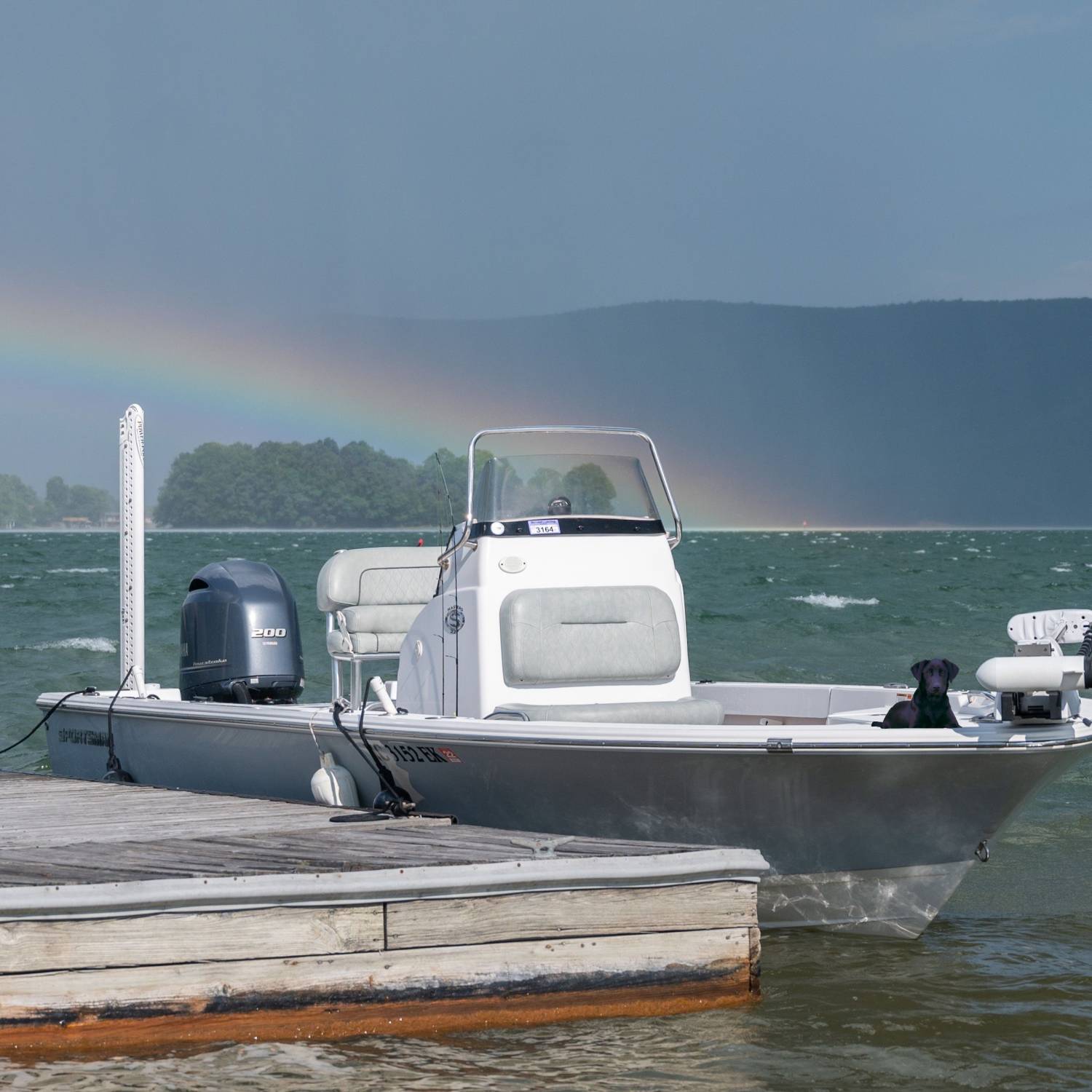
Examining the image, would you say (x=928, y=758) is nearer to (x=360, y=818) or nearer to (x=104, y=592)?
(x=360, y=818)

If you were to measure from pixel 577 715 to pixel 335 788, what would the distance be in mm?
1343

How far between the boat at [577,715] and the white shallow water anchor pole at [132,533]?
0.08 ft

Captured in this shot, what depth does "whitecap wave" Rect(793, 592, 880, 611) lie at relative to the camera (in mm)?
36875

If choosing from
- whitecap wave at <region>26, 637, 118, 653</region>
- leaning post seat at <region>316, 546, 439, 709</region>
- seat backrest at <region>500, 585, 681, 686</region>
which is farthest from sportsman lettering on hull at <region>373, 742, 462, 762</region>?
whitecap wave at <region>26, 637, 118, 653</region>

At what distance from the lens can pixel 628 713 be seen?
731cm

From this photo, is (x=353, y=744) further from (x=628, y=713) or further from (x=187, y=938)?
(x=187, y=938)

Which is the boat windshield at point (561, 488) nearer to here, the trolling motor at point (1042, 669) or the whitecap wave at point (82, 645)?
the trolling motor at point (1042, 669)

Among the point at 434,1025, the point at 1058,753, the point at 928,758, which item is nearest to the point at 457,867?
the point at 434,1025

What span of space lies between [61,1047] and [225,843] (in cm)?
125

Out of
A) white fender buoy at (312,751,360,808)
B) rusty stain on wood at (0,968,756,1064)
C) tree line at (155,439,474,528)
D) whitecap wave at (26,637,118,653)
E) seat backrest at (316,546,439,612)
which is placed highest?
tree line at (155,439,474,528)

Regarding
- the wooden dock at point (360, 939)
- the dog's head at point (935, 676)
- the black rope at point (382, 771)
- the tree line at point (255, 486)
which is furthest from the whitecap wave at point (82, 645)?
the tree line at point (255, 486)

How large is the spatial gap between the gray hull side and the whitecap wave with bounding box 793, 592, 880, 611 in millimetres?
28944

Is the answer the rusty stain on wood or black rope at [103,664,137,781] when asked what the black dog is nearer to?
the rusty stain on wood

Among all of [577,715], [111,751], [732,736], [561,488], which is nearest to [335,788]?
[577,715]
